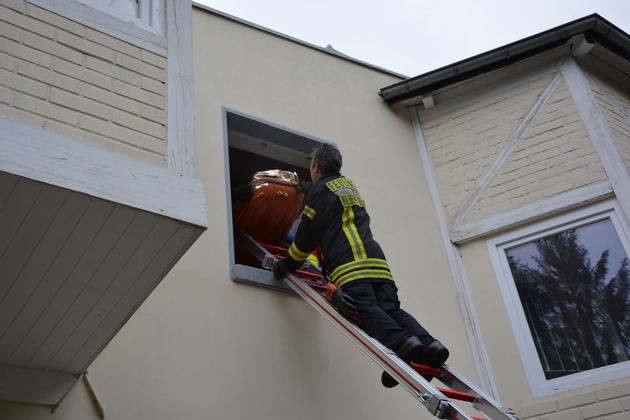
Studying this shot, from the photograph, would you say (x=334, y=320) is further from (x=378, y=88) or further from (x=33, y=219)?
(x=378, y=88)

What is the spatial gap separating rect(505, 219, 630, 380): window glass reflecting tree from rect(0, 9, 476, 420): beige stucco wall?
618 millimetres

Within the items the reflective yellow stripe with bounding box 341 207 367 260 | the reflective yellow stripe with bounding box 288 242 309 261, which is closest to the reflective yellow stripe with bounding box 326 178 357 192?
the reflective yellow stripe with bounding box 341 207 367 260

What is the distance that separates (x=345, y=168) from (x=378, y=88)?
4.45ft

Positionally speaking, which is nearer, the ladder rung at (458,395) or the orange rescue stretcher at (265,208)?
the ladder rung at (458,395)

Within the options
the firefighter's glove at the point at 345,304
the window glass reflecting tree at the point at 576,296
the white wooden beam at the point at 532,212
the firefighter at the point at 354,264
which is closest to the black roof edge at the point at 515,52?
the white wooden beam at the point at 532,212

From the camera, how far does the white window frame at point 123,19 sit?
12.7ft

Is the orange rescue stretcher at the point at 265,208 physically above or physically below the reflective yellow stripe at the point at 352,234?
above

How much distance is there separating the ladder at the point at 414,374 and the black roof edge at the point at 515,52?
271cm

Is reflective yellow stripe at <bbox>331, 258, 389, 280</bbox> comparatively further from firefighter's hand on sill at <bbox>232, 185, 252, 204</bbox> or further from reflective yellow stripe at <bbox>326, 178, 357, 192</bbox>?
firefighter's hand on sill at <bbox>232, 185, 252, 204</bbox>

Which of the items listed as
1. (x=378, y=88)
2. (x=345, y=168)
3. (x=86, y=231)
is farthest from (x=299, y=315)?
(x=378, y=88)

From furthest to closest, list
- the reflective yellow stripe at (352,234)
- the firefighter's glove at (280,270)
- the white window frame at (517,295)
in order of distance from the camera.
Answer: the white window frame at (517,295) < the firefighter's glove at (280,270) < the reflective yellow stripe at (352,234)

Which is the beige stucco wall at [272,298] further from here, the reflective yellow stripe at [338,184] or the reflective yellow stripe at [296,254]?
the reflective yellow stripe at [338,184]

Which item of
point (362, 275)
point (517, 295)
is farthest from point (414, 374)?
point (517, 295)

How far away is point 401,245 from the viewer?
6.59 m
